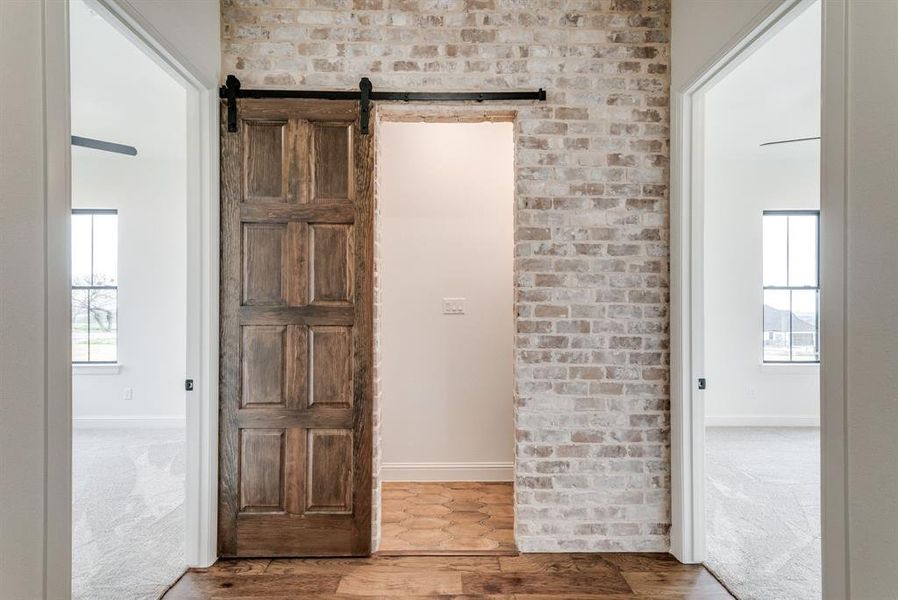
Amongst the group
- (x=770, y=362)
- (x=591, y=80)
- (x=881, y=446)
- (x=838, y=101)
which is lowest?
(x=770, y=362)

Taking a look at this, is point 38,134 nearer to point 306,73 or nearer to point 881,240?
point 306,73

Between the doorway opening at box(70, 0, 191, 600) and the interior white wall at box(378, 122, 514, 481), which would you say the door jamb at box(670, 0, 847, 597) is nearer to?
the interior white wall at box(378, 122, 514, 481)

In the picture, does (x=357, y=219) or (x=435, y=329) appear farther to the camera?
(x=435, y=329)

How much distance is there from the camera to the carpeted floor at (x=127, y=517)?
7.51ft

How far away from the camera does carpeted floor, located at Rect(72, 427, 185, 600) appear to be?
2.29m

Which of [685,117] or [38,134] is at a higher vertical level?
[685,117]

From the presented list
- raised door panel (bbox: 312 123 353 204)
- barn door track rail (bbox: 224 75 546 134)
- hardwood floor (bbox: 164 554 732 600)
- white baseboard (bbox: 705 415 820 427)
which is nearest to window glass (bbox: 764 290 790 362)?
white baseboard (bbox: 705 415 820 427)

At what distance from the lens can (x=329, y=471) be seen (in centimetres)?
247

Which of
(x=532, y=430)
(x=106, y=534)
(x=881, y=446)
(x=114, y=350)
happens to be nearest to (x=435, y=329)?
(x=532, y=430)

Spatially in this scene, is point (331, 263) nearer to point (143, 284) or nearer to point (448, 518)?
point (448, 518)

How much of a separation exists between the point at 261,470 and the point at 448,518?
1.12 metres

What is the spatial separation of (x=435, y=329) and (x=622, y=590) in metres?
1.89

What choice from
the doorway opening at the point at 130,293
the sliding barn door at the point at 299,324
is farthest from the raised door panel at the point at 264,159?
the doorway opening at the point at 130,293

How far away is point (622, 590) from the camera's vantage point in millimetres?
2195
